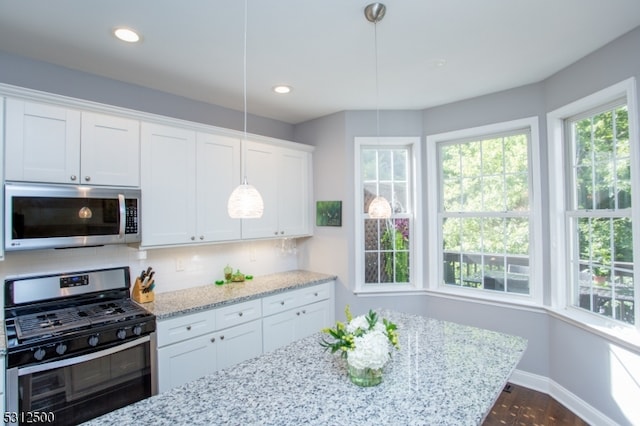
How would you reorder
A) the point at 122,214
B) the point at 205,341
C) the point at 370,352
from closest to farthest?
the point at 370,352 < the point at 122,214 < the point at 205,341

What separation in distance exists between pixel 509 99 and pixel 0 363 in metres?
3.96

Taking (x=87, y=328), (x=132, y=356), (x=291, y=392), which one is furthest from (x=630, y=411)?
(x=87, y=328)

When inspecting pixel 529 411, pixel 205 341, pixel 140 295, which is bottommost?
pixel 529 411

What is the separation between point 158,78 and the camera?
8.51 feet

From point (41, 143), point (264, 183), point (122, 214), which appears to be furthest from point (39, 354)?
point (264, 183)

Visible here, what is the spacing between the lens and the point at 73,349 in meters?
1.84

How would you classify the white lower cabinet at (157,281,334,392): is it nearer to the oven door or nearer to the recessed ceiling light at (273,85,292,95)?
the oven door

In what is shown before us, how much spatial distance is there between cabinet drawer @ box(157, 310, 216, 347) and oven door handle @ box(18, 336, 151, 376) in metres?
0.11

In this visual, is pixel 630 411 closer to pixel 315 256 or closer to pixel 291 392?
pixel 291 392

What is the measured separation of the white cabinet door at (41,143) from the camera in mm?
1931

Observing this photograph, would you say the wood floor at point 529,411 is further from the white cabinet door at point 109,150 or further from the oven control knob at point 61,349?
the white cabinet door at point 109,150

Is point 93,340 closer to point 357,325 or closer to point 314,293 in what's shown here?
point 357,325

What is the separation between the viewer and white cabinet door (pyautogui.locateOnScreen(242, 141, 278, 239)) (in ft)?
10.3

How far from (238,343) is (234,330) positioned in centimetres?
12
